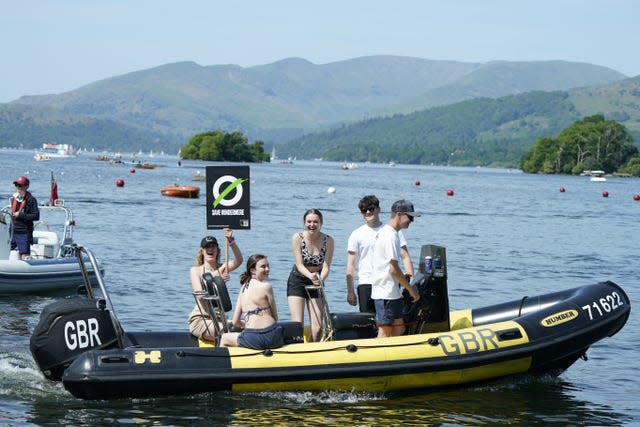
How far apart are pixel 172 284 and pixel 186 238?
11.8 m

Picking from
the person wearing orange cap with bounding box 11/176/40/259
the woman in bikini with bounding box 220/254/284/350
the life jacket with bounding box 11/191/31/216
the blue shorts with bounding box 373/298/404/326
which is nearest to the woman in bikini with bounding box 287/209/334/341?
the woman in bikini with bounding box 220/254/284/350

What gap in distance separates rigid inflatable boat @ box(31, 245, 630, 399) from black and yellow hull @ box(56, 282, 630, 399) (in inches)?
0.4

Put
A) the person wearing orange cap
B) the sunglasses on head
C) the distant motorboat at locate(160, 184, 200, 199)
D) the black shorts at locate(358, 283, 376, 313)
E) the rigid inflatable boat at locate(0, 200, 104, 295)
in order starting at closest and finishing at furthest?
the sunglasses on head < the black shorts at locate(358, 283, 376, 313) < the person wearing orange cap < the rigid inflatable boat at locate(0, 200, 104, 295) < the distant motorboat at locate(160, 184, 200, 199)

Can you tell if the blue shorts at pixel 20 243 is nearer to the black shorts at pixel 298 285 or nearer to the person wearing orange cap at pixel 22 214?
the person wearing orange cap at pixel 22 214

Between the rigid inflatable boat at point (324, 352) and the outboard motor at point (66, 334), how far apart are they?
1 centimetres

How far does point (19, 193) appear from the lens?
58.1 ft

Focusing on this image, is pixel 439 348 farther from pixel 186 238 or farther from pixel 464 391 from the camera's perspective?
pixel 186 238

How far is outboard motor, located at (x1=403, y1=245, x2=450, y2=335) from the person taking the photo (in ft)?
40.9

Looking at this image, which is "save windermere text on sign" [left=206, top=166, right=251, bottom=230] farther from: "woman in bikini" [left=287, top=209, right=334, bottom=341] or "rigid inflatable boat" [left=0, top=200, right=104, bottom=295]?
"rigid inflatable boat" [left=0, top=200, right=104, bottom=295]

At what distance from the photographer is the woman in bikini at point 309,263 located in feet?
38.4

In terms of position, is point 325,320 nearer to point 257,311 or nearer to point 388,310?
point 388,310

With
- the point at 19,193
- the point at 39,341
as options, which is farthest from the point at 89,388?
the point at 19,193

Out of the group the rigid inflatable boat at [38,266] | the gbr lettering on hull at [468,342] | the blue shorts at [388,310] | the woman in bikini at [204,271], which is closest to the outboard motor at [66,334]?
the woman in bikini at [204,271]

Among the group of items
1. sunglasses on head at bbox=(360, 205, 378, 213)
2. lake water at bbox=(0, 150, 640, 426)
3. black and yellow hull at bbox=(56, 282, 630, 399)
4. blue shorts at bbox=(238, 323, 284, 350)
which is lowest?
lake water at bbox=(0, 150, 640, 426)
